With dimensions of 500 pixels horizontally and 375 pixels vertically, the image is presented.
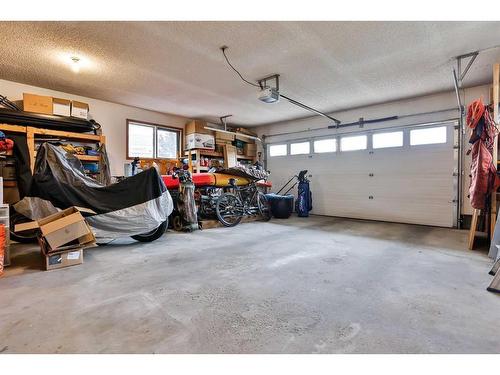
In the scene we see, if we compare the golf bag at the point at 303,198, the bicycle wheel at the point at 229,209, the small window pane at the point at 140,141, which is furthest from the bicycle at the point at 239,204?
the small window pane at the point at 140,141

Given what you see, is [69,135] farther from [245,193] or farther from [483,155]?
[483,155]

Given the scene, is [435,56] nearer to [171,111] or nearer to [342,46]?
[342,46]

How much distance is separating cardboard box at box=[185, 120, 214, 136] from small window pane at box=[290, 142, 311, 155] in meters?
2.51

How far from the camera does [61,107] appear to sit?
457 centimetres

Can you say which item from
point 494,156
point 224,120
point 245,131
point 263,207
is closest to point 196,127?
point 224,120

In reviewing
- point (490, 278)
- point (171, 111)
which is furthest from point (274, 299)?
point (171, 111)

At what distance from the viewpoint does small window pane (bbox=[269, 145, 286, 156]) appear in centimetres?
796

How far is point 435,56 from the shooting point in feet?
11.8

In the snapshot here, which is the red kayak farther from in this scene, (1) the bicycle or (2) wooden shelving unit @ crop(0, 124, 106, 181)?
(2) wooden shelving unit @ crop(0, 124, 106, 181)

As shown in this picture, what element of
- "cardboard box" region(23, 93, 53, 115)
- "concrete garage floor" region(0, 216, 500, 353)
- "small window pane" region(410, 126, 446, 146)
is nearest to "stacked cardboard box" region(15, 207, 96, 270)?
"concrete garage floor" region(0, 216, 500, 353)

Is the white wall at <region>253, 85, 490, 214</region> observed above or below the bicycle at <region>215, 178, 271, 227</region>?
above

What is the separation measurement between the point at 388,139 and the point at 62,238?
6.40m

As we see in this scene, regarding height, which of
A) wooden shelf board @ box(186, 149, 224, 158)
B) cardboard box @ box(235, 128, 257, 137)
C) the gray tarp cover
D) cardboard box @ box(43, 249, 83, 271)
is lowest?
cardboard box @ box(43, 249, 83, 271)
